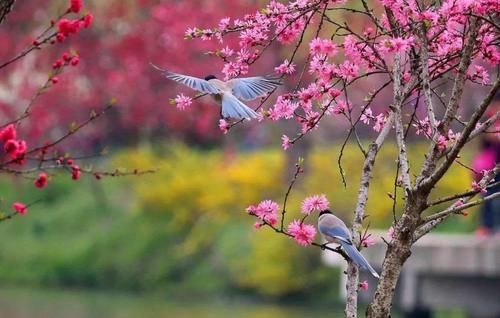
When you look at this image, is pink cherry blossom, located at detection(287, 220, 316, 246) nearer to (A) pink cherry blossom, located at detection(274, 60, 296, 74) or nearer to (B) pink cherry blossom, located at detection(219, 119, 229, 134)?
(B) pink cherry blossom, located at detection(219, 119, 229, 134)

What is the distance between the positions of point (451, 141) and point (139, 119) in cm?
1773

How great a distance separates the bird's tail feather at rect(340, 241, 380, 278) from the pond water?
12.1 metres

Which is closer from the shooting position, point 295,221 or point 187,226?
point 295,221

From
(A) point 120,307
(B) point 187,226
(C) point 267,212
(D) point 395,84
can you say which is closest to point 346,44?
(D) point 395,84

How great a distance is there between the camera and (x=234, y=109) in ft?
16.1

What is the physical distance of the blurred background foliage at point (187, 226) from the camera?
19.0 meters

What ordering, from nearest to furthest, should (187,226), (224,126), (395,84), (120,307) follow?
(395,84) → (224,126) → (120,307) → (187,226)

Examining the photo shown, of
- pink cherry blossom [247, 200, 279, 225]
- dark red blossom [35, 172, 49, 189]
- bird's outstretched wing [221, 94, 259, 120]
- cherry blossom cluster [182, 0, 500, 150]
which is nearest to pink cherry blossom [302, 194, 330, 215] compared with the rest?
pink cherry blossom [247, 200, 279, 225]

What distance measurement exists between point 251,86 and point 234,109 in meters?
0.17

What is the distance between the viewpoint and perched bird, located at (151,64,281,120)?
488 cm

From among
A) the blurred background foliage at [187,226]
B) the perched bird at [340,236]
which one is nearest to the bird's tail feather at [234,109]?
the perched bird at [340,236]

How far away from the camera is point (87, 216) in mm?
22875

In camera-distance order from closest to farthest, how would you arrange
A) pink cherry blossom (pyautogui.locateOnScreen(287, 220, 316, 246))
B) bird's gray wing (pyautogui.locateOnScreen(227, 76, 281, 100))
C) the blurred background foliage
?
1. pink cherry blossom (pyautogui.locateOnScreen(287, 220, 316, 246))
2. bird's gray wing (pyautogui.locateOnScreen(227, 76, 281, 100))
3. the blurred background foliage

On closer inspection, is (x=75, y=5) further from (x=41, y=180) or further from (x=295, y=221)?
(x=295, y=221)
